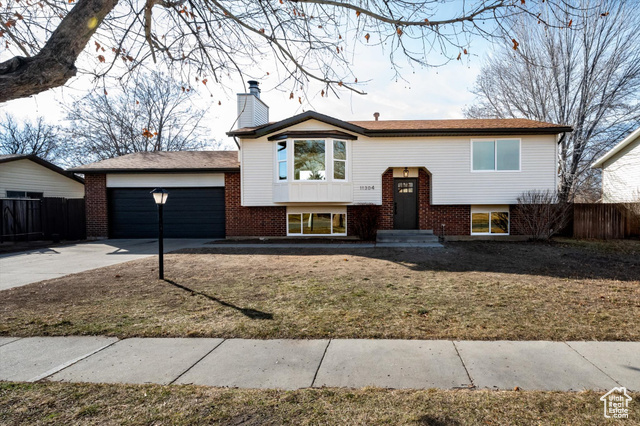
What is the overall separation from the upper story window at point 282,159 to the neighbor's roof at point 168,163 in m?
1.99

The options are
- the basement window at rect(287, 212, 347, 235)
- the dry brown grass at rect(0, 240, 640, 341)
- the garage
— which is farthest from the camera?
the garage

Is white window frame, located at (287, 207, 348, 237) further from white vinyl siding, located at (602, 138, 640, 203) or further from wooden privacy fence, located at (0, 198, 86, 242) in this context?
white vinyl siding, located at (602, 138, 640, 203)

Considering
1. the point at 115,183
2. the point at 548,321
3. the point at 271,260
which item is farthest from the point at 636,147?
the point at 115,183

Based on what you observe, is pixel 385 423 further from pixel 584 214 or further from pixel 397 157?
pixel 584 214

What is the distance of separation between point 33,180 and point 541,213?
23.9 m

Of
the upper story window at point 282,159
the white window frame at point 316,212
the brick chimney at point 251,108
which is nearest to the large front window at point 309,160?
the upper story window at point 282,159

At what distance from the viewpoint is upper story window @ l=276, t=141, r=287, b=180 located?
13.3 m

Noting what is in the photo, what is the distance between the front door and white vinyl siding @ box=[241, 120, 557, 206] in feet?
2.58

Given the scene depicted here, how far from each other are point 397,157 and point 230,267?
8.61 metres

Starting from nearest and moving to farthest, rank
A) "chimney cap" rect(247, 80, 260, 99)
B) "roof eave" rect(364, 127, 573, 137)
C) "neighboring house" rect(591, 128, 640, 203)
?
"roof eave" rect(364, 127, 573, 137)
"chimney cap" rect(247, 80, 260, 99)
"neighboring house" rect(591, 128, 640, 203)

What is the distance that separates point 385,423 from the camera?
7.02 ft

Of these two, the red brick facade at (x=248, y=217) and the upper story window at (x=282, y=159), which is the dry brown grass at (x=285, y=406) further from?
the red brick facade at (x=248, y=217)

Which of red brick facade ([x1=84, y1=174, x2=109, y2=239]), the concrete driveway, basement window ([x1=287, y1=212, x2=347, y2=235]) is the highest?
red brick facade ([x1=84, y1=174, x2=109, y2=239])

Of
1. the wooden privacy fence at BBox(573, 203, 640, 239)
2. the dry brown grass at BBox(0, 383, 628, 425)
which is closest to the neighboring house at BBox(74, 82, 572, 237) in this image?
the wooden privacy fence at BBox(573, 203, 640, 239)
